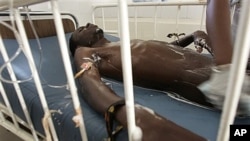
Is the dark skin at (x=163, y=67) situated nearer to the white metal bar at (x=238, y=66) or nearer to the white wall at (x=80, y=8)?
the white metal bar at (x=238, y=66)

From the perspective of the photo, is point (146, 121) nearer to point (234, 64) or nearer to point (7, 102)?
point (234, 64)

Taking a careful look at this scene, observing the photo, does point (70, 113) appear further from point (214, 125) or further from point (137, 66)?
point (214, 125)

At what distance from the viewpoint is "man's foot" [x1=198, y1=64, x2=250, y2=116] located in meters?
0.46

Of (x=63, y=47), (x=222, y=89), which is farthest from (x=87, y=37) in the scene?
(x=222, y=89)

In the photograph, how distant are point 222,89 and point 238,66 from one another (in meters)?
0.26

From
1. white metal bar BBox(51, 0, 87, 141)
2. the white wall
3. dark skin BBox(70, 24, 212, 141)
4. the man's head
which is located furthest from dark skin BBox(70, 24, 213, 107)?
the white wall

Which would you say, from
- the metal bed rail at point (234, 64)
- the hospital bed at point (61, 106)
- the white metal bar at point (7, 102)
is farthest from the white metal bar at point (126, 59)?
the white metal bar at point (7, 102)

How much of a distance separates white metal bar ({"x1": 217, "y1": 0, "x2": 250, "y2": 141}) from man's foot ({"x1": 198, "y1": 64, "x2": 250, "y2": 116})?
214 millimetres

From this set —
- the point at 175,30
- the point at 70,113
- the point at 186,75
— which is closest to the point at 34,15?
the point at 175,30

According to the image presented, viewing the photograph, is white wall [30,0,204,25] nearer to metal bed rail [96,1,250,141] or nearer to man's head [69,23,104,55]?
man's head [69,23,104,55]

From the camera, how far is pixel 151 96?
73 cm

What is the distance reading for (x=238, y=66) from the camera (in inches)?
9.7

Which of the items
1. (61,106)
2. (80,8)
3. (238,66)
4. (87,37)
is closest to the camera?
(238,66)

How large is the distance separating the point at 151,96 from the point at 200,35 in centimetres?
49
